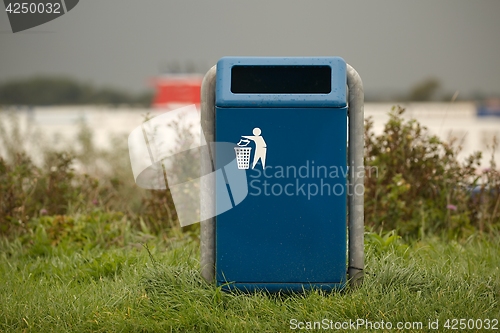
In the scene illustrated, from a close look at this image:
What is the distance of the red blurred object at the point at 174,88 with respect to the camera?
13578mm

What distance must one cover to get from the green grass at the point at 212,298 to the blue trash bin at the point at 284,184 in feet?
0.45

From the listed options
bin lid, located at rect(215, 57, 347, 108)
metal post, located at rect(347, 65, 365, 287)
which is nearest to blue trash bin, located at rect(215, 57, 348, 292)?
bin lid, located at rect(215, 57, 347, 108)

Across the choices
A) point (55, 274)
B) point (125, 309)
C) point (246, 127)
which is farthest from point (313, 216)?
point (55, 274)

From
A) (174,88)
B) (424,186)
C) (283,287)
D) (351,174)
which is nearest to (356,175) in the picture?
(351,174)

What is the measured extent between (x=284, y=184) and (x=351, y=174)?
1.26ft

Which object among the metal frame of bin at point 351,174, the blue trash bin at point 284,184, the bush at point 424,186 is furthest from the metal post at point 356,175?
the bush at point 424,186

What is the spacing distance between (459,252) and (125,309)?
227cm

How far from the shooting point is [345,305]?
283cm

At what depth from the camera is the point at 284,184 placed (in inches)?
114

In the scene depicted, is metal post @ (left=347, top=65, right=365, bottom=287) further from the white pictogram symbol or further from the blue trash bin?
the white pictogram symbol

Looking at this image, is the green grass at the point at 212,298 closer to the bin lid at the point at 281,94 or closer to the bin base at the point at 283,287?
the bin base at the point at 283,287

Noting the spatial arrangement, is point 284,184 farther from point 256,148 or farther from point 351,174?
point 351,174

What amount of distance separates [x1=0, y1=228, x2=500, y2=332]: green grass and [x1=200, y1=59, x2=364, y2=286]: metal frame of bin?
0.11 metres

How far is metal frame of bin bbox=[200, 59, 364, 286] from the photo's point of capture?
2996mm
